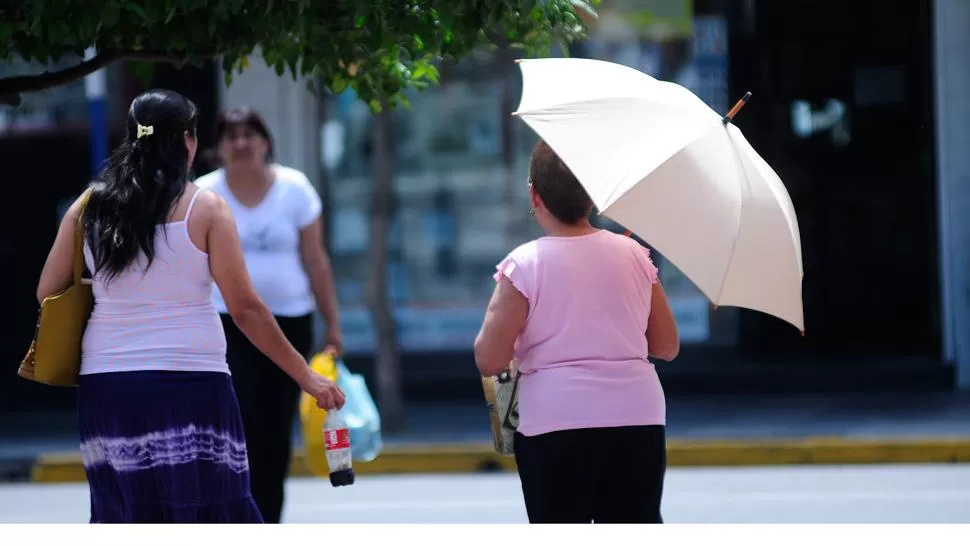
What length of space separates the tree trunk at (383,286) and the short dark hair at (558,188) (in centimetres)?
819

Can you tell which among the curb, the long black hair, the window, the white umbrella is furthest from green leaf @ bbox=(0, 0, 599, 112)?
the window

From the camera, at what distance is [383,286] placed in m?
12.8

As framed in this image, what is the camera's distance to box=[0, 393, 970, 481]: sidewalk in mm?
11219

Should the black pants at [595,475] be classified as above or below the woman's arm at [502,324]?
below

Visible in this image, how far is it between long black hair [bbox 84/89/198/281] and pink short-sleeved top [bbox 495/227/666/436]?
981mm

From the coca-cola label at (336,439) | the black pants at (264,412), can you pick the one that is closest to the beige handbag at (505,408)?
the coca-cola label at (336,439)

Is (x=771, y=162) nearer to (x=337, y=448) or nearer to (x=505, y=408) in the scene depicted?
(x=337, y=448)

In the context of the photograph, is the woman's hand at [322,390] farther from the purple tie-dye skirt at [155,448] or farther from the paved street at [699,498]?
the paved street at [699,498]

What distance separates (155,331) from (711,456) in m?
7.20

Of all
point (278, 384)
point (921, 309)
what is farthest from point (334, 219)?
point (278, 384)

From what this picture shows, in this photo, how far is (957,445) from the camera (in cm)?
1104

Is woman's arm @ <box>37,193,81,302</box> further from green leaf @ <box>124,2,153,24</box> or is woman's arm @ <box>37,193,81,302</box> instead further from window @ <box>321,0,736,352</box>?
window @ <box>321,0,736,352</box>

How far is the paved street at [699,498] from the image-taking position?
8.84 m

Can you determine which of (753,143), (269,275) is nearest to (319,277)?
(269,275)
